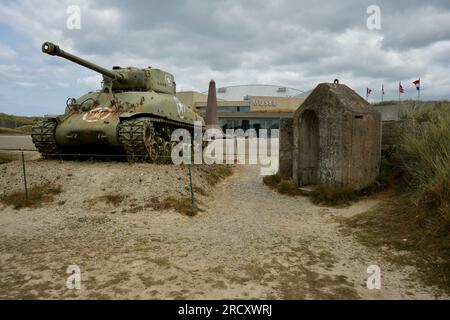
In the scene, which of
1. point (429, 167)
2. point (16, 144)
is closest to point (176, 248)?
point (429, 167)

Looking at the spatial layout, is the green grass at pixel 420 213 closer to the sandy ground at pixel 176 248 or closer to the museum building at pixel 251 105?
the sandy ground at pixel 176 248

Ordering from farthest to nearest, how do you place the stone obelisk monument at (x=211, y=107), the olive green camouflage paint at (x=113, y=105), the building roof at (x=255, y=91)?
the building roof at (x=255, y=91) < the stone obelisk monument at (x=211, y=107) < the olive green camouflage paint at (x=113, y=105)

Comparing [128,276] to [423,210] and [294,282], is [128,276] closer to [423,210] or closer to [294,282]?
[294,282]

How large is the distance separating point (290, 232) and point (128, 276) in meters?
2.81

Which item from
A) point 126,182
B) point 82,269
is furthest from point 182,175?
point 82,269

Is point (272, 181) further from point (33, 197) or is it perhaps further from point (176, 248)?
point (33, 197)

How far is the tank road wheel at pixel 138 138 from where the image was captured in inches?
378

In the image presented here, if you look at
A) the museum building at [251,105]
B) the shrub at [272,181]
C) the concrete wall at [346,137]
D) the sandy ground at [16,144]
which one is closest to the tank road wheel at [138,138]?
the shrub at [272,181]

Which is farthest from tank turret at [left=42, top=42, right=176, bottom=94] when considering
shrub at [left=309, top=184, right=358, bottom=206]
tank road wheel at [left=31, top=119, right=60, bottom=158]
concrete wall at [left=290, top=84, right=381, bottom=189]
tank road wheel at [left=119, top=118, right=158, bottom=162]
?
shrub at [left=309, top=184, right=358, bottom=206]

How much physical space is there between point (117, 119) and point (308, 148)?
515 centimetres

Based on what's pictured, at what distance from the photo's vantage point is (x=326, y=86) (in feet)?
28.1

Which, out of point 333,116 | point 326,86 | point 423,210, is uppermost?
point 326,86

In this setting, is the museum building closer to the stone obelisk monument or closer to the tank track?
the stone obelisk monument

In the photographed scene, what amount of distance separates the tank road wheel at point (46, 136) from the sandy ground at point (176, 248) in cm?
204
